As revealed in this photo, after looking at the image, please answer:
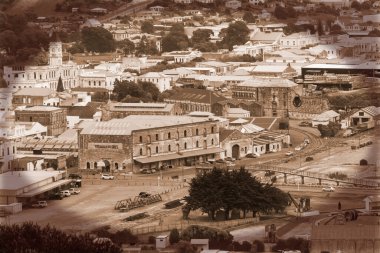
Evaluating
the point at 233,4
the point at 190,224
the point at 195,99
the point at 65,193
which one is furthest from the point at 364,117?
the point at 233,4

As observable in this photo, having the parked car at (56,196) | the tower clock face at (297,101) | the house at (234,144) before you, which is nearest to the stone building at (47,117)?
the house at (234,144)

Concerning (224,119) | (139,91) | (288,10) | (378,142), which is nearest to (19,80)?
(139,91)

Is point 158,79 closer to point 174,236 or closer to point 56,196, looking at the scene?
point 56,196

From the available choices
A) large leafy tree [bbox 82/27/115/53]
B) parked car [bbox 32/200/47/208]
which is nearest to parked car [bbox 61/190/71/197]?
parked car [bbox 32/200/47/208]

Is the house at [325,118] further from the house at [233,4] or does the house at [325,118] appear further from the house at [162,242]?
the house at [233,4]

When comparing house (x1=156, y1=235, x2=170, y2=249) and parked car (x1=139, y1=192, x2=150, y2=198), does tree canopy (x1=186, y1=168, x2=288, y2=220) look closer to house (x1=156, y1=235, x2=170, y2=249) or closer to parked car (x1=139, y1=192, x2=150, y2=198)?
parked car (x1=139, y1=192, x2=150, y2=198)

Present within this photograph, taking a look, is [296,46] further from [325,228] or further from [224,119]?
[325,228]
